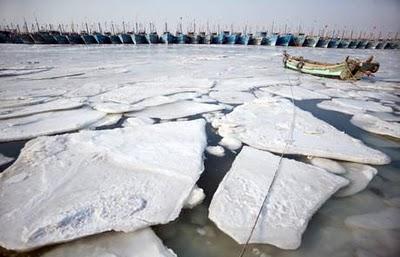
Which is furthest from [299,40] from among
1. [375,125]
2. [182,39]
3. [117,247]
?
[117,247]

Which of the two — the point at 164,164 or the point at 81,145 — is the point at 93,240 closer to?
the point at 164,164

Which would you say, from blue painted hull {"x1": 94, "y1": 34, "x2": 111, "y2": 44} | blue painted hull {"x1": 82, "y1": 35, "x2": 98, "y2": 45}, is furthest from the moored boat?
blue painted hull {"x1": 82, "y1": 35, "x2": 98, "y2": 45}

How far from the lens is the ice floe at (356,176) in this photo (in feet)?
6.93

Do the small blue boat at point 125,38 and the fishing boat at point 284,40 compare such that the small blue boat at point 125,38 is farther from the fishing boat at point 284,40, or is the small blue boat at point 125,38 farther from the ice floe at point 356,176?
the ice floe at point 356,176

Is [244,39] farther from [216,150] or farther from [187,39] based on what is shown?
[216,150]

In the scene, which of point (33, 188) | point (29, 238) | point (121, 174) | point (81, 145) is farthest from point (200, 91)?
point (29, 238)

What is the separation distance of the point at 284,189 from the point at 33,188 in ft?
6.23

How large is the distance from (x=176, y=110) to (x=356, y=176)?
2553 millimetres

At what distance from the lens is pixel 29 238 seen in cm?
148

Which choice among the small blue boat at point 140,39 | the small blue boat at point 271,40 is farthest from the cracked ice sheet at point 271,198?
the small blue boat at point 271,40

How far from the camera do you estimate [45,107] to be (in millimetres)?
3904

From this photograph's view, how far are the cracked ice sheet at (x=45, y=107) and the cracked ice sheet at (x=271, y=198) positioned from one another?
291 centimetres

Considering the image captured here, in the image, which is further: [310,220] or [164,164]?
[164,164]

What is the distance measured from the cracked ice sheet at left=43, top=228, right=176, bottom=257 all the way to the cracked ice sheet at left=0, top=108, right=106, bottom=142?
6.26 feet
